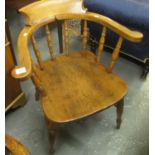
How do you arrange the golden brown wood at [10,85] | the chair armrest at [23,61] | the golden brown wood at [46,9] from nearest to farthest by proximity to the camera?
the chair armrest at [23,61]
the golden brown wood at [46,9]
the golden brown wood at [10,85]

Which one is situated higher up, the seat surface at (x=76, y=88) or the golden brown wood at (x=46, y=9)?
the golden brown wood at (x=46, y=9)

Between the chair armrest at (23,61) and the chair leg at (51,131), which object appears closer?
the chair armrest at (23,61)

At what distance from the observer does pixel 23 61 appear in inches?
37.1

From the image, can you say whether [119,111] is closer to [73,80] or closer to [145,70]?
[73,80]

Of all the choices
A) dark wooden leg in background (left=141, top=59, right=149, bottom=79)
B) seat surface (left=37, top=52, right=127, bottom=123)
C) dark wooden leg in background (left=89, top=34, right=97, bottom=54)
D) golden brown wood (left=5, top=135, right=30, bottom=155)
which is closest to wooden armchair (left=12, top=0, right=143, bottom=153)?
seat surface (left=37, top=52, right=127, bottom=123)

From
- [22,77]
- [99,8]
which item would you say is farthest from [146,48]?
[22,77]

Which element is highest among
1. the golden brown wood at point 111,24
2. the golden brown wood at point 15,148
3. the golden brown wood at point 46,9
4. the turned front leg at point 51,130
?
the golden brown wood at point 46,9

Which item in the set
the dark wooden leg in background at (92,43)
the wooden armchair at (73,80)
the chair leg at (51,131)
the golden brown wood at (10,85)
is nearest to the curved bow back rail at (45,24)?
the wooden armchair at (73,80)

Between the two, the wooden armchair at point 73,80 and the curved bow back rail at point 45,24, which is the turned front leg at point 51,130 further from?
the curved bow back rail at point 45,24

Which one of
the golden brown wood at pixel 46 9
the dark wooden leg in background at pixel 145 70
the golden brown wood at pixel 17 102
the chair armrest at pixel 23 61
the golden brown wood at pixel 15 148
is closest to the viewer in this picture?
the golden brown wood at pixel 15 148

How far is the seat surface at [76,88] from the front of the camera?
1.05m

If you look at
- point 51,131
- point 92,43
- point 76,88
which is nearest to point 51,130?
point 51,131

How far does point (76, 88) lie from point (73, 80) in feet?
0.21
